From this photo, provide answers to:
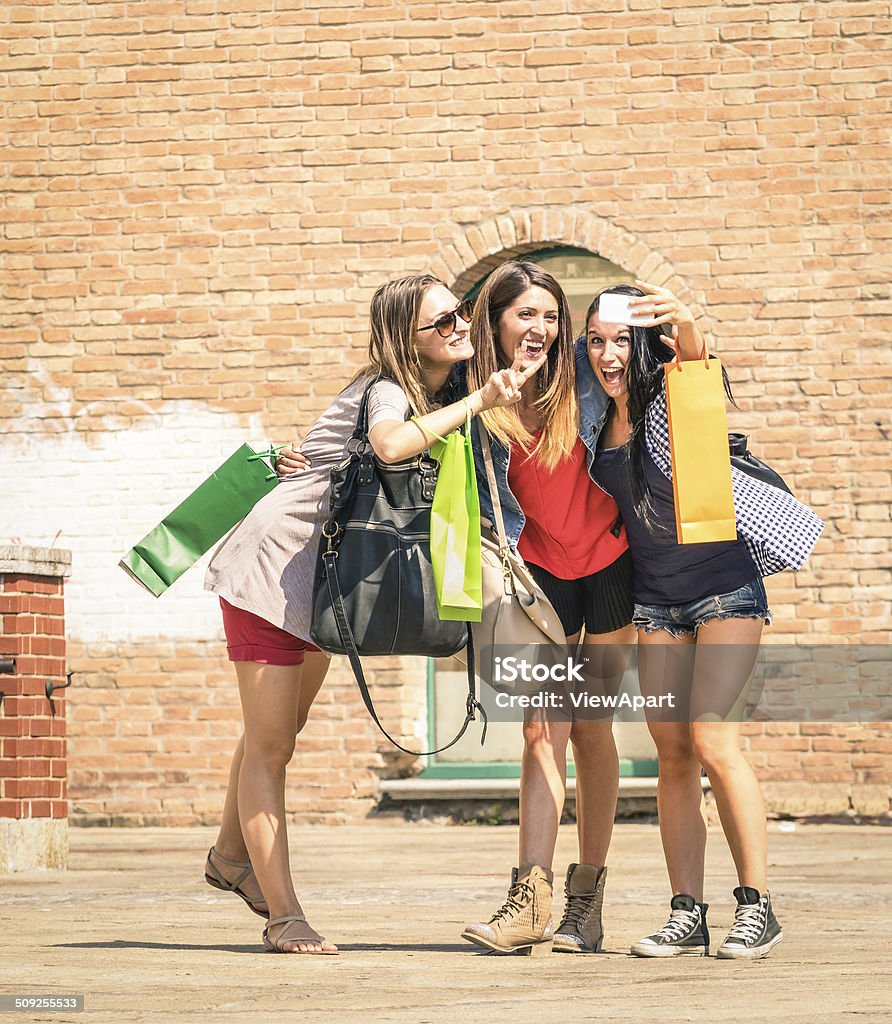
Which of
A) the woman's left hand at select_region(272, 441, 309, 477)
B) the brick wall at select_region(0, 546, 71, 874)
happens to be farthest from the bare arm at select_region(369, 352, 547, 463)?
the brick wall at select_region(0, 546, 71, 874)

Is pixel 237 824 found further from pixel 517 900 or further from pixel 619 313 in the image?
pixel 619 313

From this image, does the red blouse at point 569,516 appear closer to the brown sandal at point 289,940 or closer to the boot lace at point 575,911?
the boot lace at point 575,911

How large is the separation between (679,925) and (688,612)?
34.1 inches

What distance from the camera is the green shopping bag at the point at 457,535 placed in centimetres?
Answer: 388

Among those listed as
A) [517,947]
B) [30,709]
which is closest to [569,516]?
[517,947]

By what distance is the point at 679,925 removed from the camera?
412 cm

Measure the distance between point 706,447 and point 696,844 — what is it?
1.13 meters

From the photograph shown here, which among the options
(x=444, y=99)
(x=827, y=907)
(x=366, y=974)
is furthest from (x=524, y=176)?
(x=366, y=974)

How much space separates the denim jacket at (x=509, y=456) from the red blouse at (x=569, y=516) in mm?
48

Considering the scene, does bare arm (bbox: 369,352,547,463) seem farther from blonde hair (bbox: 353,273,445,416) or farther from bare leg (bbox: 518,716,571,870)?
bare leg (bbox: 518,716,571,870)

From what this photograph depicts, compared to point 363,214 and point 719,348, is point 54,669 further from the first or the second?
point 719,348

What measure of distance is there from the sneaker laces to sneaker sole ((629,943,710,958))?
3cm

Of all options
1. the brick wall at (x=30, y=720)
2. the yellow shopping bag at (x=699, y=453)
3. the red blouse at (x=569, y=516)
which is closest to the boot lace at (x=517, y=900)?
the red blouse at (x=569, y=516)

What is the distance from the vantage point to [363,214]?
9117mm
